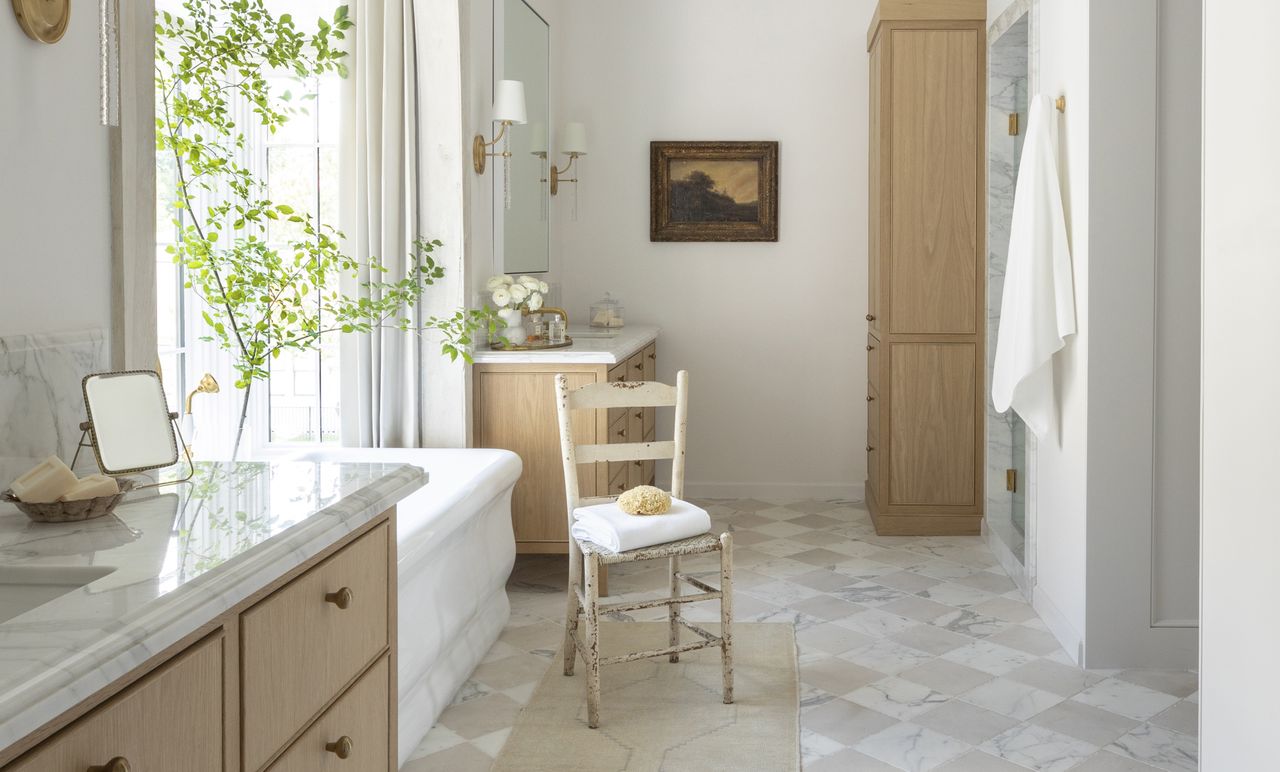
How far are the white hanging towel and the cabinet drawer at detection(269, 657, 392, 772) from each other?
7.81 feet

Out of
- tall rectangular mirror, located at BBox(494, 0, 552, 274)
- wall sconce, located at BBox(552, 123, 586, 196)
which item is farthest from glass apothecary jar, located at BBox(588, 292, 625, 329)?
wall sconce, located at BBox(552, 123, 586, 196)

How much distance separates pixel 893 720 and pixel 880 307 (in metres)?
2.39

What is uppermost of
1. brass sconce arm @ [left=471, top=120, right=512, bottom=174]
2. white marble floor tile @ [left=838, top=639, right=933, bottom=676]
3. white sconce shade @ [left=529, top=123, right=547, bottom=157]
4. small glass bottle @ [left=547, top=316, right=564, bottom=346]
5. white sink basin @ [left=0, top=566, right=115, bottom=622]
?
white sconce shade @ [left=529, top=123, right=547, bottom=157]

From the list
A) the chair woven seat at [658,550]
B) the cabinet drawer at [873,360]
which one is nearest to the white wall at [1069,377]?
the chair woven seat at [658,550]

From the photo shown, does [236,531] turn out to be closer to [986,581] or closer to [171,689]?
[171,689]

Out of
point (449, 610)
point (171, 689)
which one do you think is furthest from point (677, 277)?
point (171, 689)

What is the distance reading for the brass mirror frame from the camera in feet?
5.47

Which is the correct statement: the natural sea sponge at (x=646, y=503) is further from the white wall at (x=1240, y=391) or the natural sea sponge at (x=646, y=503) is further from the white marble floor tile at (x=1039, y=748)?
the white wall at (x=1240, y=391)

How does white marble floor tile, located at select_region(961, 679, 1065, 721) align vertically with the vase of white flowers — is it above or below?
below

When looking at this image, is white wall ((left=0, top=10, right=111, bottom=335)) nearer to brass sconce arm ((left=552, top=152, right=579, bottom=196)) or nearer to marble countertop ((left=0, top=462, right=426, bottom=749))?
marble countertop ((left=0, top=462, right=426, bottom=749))

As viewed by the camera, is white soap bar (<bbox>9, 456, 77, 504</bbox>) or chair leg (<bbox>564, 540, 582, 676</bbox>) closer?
white soap bar (<bbox>9, 456, 77, 504</bbox>)

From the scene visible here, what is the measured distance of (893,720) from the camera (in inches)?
118

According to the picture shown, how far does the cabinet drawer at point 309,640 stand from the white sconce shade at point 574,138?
13.1ft

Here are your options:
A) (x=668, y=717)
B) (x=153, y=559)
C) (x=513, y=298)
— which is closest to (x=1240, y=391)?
(x=668, y=717)
